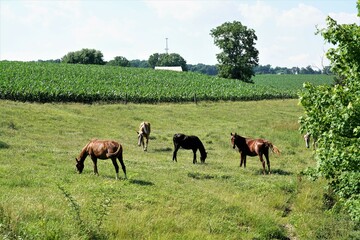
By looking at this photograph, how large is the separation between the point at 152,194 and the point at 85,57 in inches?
4011

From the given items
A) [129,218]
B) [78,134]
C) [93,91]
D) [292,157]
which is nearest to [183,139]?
[292,157]

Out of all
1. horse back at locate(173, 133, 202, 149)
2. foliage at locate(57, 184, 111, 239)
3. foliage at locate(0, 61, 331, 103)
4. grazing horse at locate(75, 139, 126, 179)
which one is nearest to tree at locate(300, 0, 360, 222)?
foliage at locate(57, 184, 111, 239)

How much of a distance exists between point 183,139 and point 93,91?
2812cm

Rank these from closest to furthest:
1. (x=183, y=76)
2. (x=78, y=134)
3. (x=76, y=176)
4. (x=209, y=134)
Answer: (x=76, y=176), (x=78, y=134), (x=209, y=134), (x=183, y=76)

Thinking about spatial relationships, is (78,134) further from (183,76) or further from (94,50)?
(94,50)

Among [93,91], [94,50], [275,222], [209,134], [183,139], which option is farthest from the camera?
[94,50]

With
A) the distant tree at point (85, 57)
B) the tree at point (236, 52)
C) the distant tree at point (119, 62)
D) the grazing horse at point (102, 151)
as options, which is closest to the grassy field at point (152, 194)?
the grazing horse at point (102, 151)

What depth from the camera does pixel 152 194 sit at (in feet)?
53.7

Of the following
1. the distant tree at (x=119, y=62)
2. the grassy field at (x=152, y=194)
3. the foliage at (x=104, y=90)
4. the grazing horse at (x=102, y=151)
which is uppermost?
the distant tree at (x=119, y=62)

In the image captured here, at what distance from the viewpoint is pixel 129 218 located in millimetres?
13836

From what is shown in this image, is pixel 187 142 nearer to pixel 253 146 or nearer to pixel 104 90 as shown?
pixel 253 146

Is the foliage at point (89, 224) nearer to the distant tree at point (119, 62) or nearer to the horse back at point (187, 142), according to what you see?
the horse back at point (187, 142)

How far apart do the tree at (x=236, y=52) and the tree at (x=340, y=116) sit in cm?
8450

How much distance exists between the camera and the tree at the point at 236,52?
98.4 metres
